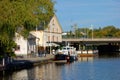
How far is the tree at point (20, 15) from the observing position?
41.6 metres

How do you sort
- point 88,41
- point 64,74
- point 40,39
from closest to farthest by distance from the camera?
point 64,74 → point 40,39 → point 88,41

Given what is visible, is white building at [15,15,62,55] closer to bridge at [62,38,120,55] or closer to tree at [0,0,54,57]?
bridge at [62,38,120,55]

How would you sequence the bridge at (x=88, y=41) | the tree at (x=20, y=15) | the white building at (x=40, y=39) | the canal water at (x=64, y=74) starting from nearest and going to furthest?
the tree at (x=20, y=15) → the canal water at (x=64, y=74) → the white building at (x=40, y=39) → the bridge at (x=88, y=41)

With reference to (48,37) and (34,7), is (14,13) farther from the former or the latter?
(48,37)

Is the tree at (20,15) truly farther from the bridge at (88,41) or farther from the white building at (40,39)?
the bridge at (88,41)

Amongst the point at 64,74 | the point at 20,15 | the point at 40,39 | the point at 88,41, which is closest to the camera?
the point at 20,15

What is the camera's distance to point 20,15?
42.9m

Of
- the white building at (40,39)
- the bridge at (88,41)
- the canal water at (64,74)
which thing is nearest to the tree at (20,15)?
the canal water at (64,74)

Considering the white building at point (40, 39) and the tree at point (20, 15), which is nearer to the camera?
the tree at point (20, 15)

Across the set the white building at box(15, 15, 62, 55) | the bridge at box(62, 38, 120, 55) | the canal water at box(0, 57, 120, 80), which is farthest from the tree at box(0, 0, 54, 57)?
the bridge at box(62, 38, 120, 55)

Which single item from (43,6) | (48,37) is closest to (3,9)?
(43,6)

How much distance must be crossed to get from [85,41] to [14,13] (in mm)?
105991

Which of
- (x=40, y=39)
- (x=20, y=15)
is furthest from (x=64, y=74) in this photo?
(x=40, y=39)

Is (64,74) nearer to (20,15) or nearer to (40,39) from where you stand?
(20,15)
